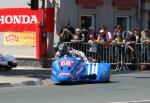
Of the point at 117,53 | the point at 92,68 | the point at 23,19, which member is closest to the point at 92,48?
the point at 117,53

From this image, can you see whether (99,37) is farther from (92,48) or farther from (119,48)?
(119,48)

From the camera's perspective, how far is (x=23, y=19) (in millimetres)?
28828

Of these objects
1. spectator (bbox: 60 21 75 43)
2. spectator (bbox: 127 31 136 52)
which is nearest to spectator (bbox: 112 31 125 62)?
spectator (bbox: 127 31 136 52)

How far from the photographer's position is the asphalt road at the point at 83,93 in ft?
46.7

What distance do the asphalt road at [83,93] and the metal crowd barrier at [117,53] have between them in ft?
19.6

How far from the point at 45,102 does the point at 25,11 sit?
15.5 metres

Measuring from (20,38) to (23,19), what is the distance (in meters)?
1.00

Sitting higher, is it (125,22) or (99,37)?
(125,22)

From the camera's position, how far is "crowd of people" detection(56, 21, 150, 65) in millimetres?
26656

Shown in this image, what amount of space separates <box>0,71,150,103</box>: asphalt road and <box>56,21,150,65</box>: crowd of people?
6.18 m

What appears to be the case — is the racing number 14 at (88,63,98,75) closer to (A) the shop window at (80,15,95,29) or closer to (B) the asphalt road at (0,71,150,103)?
(B) the asphalt road at (0,71,150,103)

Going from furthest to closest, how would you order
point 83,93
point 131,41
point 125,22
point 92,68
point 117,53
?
point 125,22 < point 131,41 < point 117,53 < point 92,68 < point 83,93

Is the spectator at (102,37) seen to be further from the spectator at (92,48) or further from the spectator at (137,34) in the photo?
the spectator at (137,34)

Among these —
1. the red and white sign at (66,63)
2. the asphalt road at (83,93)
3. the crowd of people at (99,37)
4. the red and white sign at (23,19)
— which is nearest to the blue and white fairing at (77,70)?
the red and white sign at (66,63)
